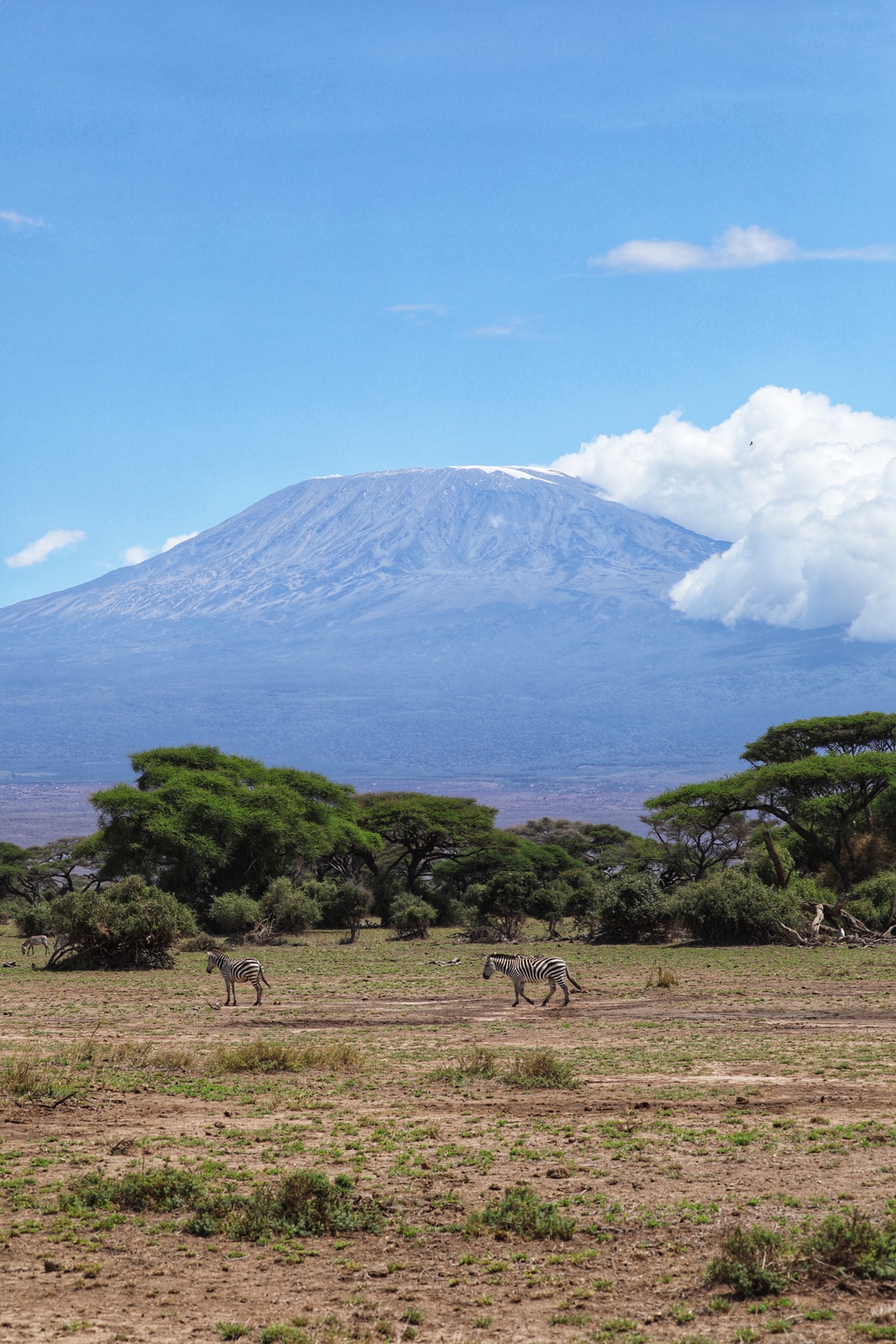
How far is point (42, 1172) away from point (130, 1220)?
65.4 inches

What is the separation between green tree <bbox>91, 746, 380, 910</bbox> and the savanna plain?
25704 mm

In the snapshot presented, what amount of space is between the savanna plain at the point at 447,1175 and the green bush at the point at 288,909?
2204 cm

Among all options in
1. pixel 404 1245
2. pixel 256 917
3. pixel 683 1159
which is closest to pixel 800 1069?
pixel 683 1159

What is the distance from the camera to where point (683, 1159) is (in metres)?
11.3

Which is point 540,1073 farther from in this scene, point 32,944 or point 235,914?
point 235,914

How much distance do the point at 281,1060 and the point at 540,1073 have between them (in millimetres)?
3579

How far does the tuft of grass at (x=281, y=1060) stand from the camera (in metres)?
16.0

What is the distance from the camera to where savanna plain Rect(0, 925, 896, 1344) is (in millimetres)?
8266

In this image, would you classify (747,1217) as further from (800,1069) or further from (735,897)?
(735,897)

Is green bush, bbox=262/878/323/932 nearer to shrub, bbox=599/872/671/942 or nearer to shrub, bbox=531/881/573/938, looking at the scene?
shrub, bbox=531/881/573/938

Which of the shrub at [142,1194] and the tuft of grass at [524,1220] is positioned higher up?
the shrub at [142,1194]

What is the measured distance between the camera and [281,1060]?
1617cm

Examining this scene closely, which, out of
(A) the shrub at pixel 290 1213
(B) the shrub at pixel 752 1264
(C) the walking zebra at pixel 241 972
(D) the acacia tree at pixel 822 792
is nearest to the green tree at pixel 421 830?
(D) the acacia tree at pixel 822 792

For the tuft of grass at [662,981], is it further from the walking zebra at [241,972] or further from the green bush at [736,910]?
the green bush at [736,910]
